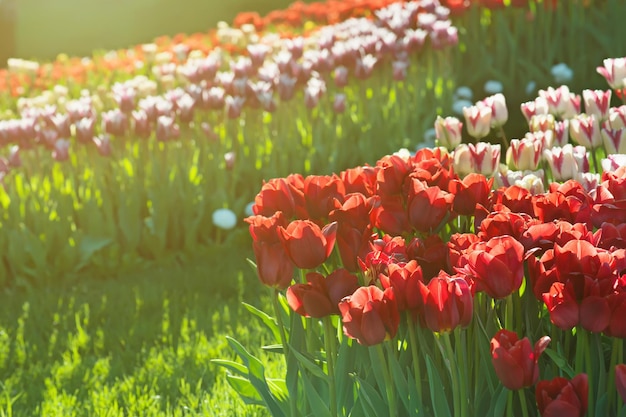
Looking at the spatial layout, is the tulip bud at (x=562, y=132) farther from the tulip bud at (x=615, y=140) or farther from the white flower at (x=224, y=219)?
the white flower at (x=224, y=219)

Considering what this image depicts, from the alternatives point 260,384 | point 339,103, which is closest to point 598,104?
point 260,384

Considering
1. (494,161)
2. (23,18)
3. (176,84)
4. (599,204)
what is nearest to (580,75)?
(176,84)

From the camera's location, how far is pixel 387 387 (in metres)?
1.73

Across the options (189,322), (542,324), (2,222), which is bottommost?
(189,322)

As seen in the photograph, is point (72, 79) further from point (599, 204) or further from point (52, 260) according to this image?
point (599, 204)

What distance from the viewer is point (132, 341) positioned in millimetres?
3727

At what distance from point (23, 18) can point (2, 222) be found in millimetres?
13085

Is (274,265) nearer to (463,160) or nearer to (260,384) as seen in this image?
(260,384)

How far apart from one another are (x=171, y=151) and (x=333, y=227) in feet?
10.7

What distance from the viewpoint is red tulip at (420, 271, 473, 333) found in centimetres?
159

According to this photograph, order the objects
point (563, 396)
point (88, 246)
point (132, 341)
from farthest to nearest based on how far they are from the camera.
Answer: point (88, 246)
point (132, 341)
point (563, 396)

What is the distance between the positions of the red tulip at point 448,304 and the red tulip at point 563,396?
19 centimetres

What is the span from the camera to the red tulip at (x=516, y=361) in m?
1.54

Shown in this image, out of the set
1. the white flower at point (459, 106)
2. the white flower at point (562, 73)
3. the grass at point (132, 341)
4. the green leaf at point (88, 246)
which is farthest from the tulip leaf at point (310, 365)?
the white flower at point (562, 73)
